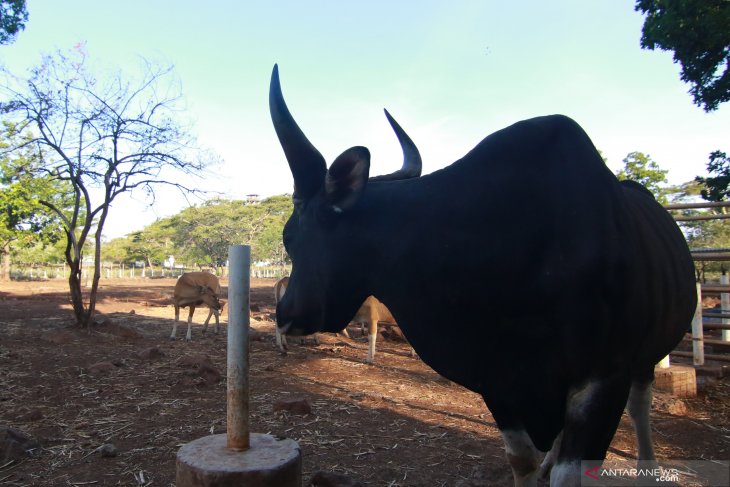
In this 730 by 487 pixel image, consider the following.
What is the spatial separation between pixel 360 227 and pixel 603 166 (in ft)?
2.97

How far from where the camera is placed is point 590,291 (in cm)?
158

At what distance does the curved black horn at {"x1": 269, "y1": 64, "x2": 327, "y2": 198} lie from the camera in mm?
1882

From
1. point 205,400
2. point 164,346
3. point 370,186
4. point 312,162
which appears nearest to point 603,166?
point 370,186

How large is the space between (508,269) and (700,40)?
705cm

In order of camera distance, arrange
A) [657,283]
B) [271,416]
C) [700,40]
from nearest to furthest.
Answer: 1. [657,283]
2. [271,416]
3. [700,40]

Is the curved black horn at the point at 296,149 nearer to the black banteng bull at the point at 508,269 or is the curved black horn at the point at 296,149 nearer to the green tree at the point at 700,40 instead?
the black banteng bull at the point at 508,269

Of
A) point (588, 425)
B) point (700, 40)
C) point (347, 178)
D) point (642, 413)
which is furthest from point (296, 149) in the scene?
point (700, 40)

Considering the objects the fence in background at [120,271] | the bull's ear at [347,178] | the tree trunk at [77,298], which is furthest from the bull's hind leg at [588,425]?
the fence in background at [120,271]

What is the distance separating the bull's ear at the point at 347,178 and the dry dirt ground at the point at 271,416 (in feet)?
8.07

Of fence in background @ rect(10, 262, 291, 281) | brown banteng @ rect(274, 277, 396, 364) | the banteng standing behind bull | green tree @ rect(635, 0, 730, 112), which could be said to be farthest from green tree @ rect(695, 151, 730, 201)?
fence in background @ rect(10, 262, 291, 281)

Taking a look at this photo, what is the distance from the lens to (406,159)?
2396 millimetres

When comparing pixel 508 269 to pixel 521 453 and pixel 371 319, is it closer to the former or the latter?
pixel 521 453

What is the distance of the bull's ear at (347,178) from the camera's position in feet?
5.93

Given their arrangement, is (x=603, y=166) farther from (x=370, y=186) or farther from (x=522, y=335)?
(x=370, y=186)
